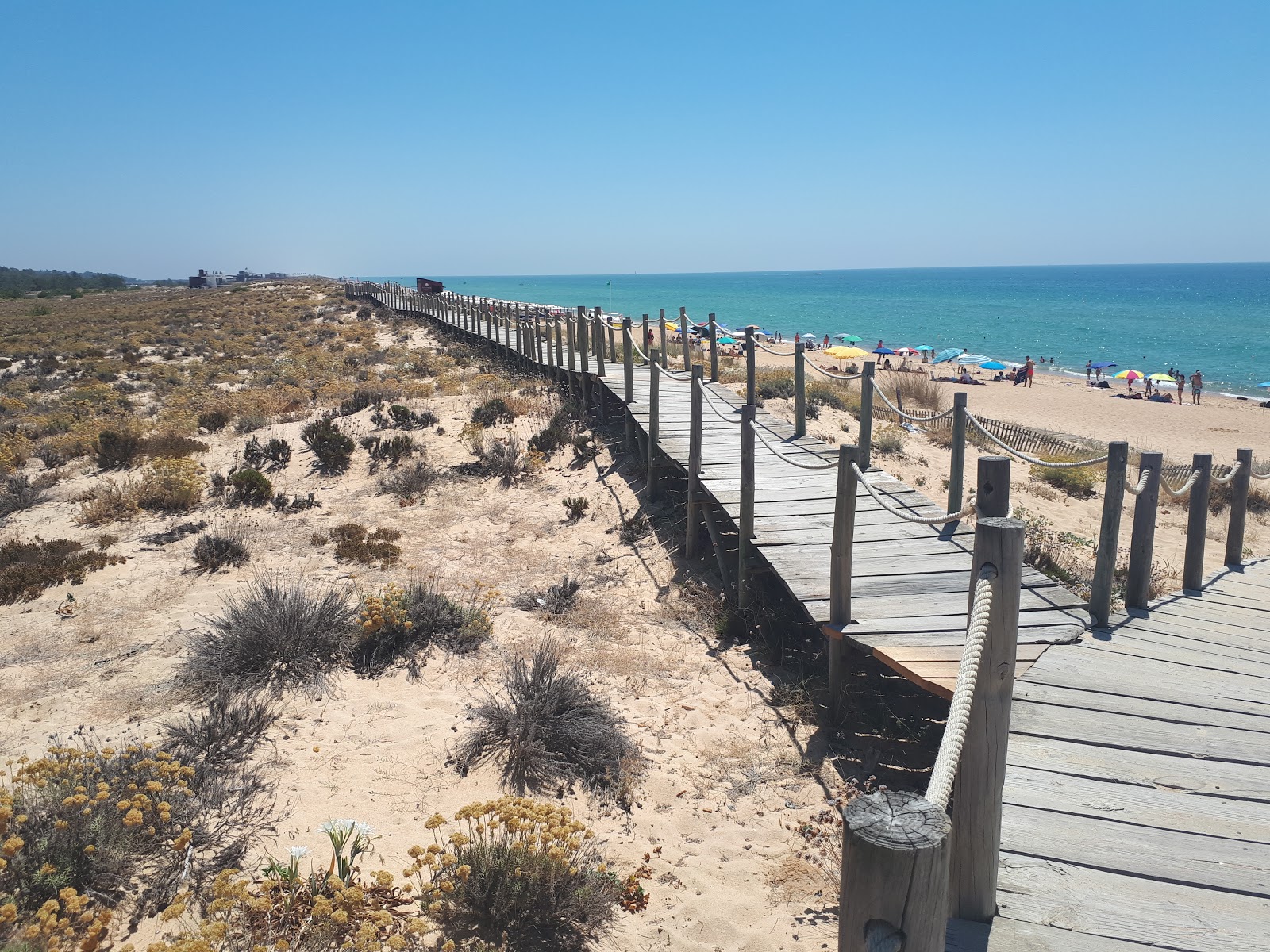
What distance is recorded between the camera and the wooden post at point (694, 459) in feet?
26.8

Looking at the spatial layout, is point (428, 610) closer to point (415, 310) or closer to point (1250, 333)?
point (415, 310)

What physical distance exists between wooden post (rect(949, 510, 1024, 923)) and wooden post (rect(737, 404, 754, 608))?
4285 mm

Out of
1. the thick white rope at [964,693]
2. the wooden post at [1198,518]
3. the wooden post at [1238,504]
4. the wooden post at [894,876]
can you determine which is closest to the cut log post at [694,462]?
the wooden post at [1198,518]

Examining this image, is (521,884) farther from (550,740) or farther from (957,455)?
(957,455)

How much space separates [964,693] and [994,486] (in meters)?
0.83

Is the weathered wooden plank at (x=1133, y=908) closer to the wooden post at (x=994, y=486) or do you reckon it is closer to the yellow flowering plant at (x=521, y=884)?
the wooden post at (x=994, y=486)

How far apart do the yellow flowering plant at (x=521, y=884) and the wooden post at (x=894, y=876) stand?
90.4 inches

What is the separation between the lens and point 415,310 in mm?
39094

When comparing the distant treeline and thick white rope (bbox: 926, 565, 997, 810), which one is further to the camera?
the distant treeline

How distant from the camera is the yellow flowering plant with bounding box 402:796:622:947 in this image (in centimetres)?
349

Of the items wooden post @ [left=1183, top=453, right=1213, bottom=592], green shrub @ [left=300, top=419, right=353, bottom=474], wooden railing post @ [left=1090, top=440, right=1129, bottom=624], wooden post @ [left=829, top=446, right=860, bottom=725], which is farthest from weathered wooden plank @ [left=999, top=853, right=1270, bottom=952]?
green shrub @ [left=300, top=419, right=353, bottom=474]

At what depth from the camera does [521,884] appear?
3510 mm

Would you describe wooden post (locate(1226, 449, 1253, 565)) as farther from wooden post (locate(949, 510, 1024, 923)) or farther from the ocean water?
the ocean water

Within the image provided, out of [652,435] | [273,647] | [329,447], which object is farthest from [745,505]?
[329,447]
